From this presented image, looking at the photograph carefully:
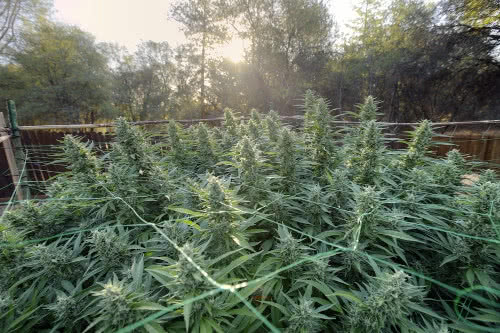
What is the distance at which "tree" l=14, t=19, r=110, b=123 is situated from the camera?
14195 millimetres

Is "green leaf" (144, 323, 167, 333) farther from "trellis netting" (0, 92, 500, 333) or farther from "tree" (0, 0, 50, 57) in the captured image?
"tree" (0, 0, 50, 57)

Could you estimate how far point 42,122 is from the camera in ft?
50.5

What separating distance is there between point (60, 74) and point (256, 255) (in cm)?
2102

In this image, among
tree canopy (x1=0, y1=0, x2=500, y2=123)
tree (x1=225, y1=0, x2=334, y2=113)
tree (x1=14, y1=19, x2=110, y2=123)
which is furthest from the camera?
tree (x1=14, y1=19, x2=110, y2=123)

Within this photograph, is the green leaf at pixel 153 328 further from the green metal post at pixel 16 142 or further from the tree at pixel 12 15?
the tree at pixel 12 15

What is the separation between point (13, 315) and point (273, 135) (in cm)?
203

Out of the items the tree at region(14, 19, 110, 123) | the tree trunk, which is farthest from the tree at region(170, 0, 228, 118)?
the tree at region(14, 19, 110, 123)

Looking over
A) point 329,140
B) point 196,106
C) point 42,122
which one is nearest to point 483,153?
point 329,140

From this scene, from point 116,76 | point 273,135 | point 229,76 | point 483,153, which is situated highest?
point 116,76

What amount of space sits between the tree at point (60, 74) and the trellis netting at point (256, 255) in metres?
18.1

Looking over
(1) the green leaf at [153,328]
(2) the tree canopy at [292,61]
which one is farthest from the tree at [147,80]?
(1) the green leaf at [153,328]

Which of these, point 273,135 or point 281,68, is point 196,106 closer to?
point 281,68

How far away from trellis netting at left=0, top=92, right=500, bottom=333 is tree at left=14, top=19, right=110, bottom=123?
1806 cm

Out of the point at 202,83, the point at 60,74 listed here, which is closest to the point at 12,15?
the point at 60,74
